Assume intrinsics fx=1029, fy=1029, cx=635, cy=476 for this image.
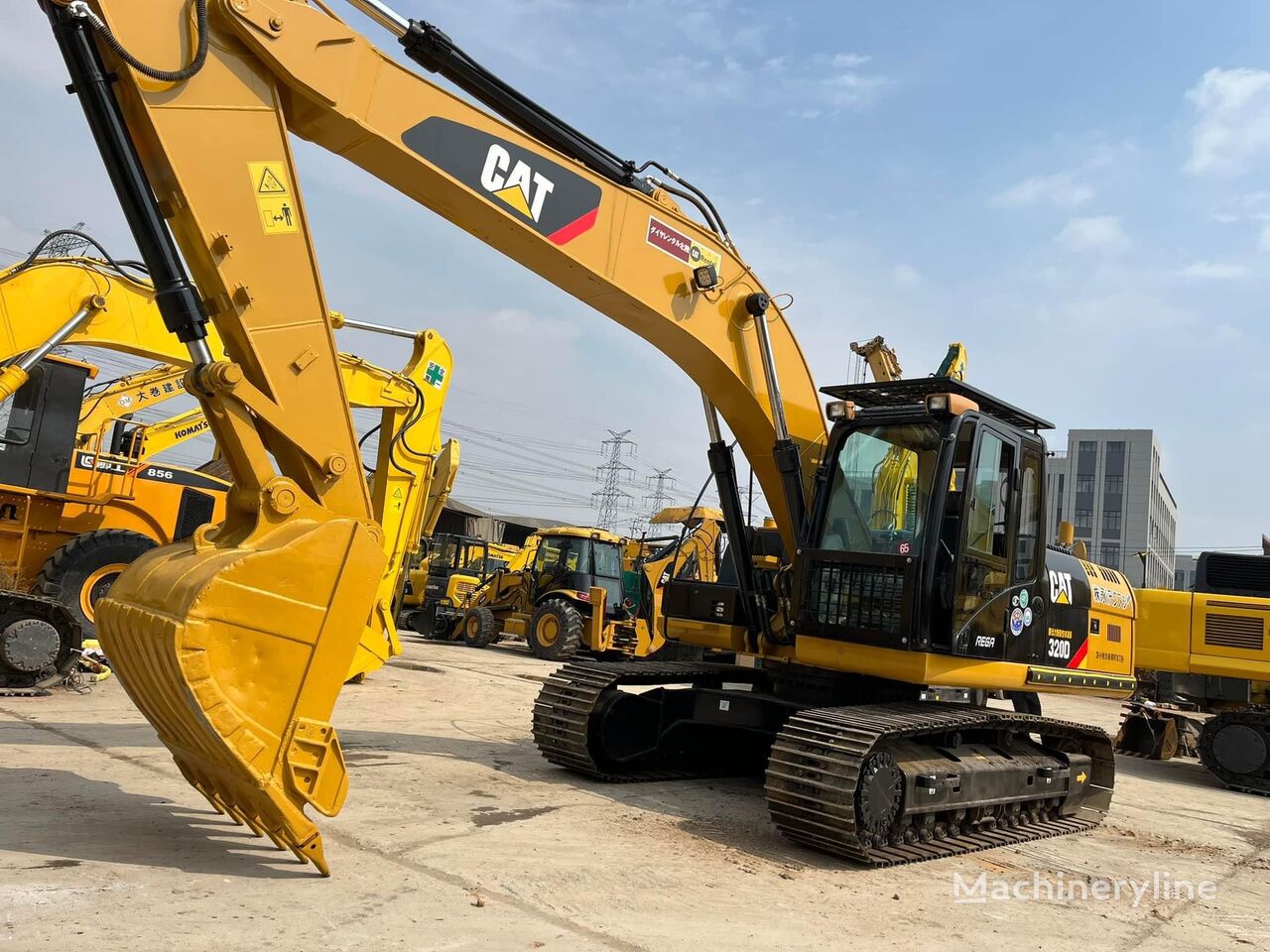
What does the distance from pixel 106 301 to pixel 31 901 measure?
26.3 ft

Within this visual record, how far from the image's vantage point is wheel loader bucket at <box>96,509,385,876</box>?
4.34 m

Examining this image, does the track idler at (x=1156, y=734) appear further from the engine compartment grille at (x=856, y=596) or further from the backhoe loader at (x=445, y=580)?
the backhoe loader at (x=445, y=580)

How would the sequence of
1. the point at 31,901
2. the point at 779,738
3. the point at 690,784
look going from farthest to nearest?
the point at 690,784 → the point at 779,738 → the point at 31,901

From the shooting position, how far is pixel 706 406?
305 inches

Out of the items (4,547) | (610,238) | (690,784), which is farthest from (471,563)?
(610,238)

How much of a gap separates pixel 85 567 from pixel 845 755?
932cm

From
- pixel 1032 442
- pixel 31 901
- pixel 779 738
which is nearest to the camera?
pixel 31 901

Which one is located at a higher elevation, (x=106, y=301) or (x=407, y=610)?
(x=106, y=301)

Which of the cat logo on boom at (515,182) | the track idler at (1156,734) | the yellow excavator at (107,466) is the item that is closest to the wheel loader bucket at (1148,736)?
the track idler at (1156,734)

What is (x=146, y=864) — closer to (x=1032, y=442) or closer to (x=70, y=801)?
(x=70, y=801)

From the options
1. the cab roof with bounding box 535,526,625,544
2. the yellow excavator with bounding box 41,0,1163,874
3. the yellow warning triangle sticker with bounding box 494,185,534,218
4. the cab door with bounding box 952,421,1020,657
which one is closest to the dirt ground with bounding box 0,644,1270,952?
the yellow excavator with bounding box 41,0,1163,874

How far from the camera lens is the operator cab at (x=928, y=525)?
645 centimetres

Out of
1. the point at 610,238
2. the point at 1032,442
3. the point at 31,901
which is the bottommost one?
the point at 31,901

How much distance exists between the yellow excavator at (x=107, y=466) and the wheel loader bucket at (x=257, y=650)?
5582 millimetres
